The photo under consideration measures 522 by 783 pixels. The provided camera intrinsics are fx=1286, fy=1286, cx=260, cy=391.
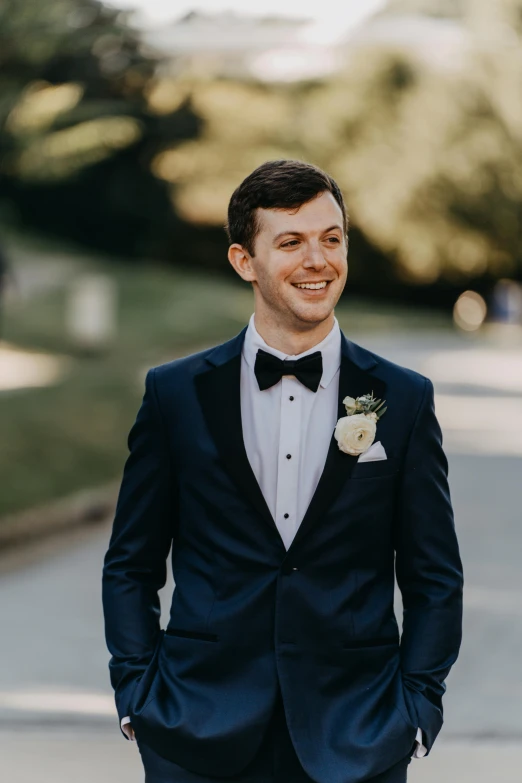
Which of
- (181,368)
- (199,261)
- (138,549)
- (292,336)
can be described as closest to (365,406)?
(292,336)

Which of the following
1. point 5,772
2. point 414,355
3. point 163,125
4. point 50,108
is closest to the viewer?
point 5,772

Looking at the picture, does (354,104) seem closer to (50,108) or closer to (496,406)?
(496,406)

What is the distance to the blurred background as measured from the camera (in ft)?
20.1

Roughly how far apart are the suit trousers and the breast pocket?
0.49 meters

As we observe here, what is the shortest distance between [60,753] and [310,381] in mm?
2702

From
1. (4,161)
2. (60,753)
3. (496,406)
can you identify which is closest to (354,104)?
(496,406)

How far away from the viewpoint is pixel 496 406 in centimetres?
1584

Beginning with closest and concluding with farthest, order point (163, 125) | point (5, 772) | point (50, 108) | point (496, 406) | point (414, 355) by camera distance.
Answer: point (5, 772) < point (50, 108) < point (496, 406) < point (414, 355) < point (163, 125)

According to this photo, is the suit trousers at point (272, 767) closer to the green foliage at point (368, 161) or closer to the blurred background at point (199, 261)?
the blurred background at point (199, 261)

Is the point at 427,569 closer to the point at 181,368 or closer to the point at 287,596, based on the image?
the point at 287,596

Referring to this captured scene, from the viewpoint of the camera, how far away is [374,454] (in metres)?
2.68

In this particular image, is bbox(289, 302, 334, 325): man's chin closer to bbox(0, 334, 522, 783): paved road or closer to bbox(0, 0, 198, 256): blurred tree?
bbox(0, 334, 522, 783): paved road

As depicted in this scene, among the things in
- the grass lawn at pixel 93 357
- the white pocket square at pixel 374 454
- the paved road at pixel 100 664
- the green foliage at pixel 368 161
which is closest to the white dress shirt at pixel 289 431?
the white pocket square at pixel 374 454

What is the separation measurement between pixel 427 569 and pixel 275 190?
87 cm
